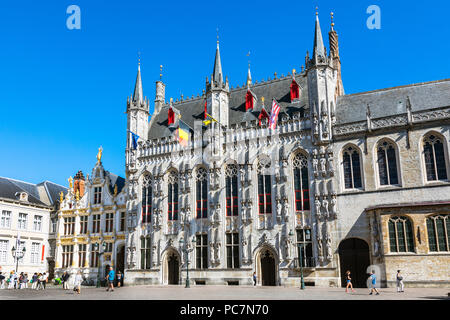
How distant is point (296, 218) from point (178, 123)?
657 inches

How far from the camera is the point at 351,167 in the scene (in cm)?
3444

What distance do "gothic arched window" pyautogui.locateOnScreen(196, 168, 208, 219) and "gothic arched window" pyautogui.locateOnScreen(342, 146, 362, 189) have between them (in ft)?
42.7

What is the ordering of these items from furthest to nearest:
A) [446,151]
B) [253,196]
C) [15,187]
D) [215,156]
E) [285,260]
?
[15,187] → [215,156] → [253,196] → [285,260] → [446,151]

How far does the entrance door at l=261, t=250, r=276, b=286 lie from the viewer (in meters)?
35.8

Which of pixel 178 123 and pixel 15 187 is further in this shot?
pixel 15 187

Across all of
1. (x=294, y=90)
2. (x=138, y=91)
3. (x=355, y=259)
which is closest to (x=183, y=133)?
(x=138, y=91)

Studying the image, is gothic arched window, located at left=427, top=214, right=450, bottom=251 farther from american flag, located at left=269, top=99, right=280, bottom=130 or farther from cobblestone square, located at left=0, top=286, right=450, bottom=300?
american flag, located at left=269, top=99, right=280, bottom=130

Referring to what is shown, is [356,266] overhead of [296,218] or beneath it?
beneath

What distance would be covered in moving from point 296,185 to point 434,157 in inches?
430

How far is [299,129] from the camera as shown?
37000 millimetres

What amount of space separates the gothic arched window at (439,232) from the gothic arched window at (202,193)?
1887 cm

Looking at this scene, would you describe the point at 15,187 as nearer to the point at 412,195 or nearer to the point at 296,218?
the point at 296,218

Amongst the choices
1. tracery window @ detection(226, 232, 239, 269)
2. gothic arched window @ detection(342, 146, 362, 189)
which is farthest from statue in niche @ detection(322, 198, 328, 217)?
tracery window @ detection(226, 232, 239, 269)
